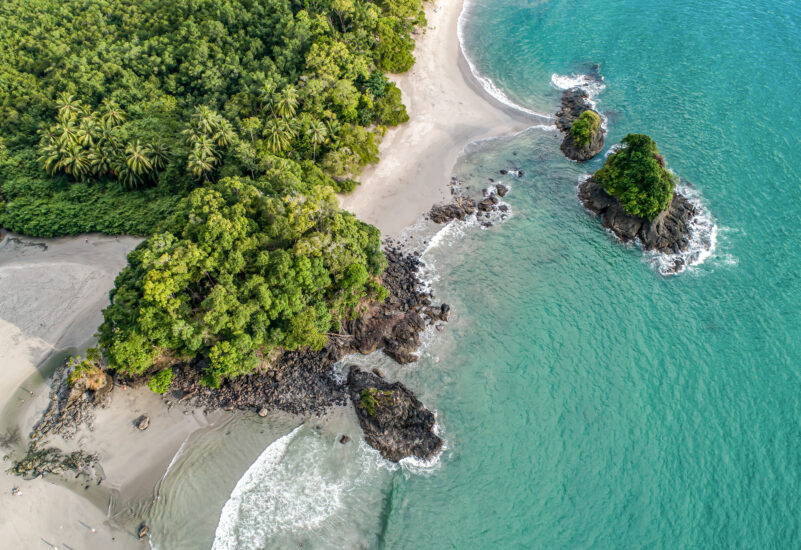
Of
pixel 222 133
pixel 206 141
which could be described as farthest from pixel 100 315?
pixel 222 133

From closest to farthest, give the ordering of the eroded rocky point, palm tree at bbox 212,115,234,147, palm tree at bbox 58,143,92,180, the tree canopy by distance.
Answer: palm tree at bbox 212,115,234,147
the tree canopy
palm tree at bbox 58,143,92,180
the eroded rocky point

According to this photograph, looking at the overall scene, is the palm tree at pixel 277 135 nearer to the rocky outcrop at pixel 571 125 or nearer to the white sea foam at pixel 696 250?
the rocky outcrop at pixel 571 125

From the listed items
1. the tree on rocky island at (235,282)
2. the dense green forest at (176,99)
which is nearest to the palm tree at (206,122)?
the dense green forest at (176,99)

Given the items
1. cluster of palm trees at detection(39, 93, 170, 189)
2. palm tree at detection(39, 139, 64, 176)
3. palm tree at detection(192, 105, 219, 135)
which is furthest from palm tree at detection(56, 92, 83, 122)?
palm tree at detection(192, 105, 219, 135)

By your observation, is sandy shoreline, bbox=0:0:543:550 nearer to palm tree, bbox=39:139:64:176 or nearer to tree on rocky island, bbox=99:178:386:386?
tree on rocky island, bbox=99:178:386:386

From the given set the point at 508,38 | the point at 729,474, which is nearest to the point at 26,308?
the point at 729,474

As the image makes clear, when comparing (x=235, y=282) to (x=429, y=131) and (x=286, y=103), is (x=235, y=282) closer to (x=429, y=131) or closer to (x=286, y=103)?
(x=286, y=103)

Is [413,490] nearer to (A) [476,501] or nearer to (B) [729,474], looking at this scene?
(A) [476,501]
